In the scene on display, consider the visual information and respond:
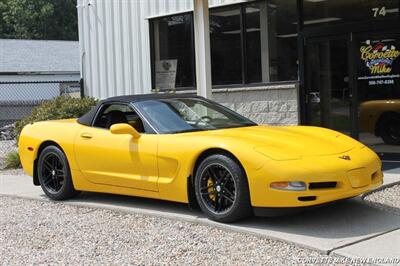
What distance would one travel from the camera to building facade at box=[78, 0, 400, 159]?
1033 centimetres

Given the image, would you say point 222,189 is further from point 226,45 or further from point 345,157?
point 226,45

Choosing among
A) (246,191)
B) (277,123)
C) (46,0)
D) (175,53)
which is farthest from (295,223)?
(46,0)

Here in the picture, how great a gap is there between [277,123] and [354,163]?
5.94 metres

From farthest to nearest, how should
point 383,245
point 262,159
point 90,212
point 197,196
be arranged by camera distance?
point 90,212 < point 197,196 < point 262,159 < point 383,245

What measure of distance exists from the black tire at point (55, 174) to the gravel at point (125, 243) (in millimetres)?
654

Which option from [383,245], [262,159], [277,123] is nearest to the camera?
[383,245]

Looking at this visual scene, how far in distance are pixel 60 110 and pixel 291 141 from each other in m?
7.13

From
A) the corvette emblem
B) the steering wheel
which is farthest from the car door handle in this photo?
the corvette emblem

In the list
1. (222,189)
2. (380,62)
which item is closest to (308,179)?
(222,189)

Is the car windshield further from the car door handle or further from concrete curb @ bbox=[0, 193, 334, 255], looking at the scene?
concrete curb @ bbox=[0, 193, 334, 255]

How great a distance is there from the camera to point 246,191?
5.74 m

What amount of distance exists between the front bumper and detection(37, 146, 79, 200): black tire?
296cm

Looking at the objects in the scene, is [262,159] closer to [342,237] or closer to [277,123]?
[342,237]

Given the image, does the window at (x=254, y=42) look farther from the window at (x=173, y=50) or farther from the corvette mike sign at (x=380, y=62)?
the corvette mike sign at (x=380, y=62)
